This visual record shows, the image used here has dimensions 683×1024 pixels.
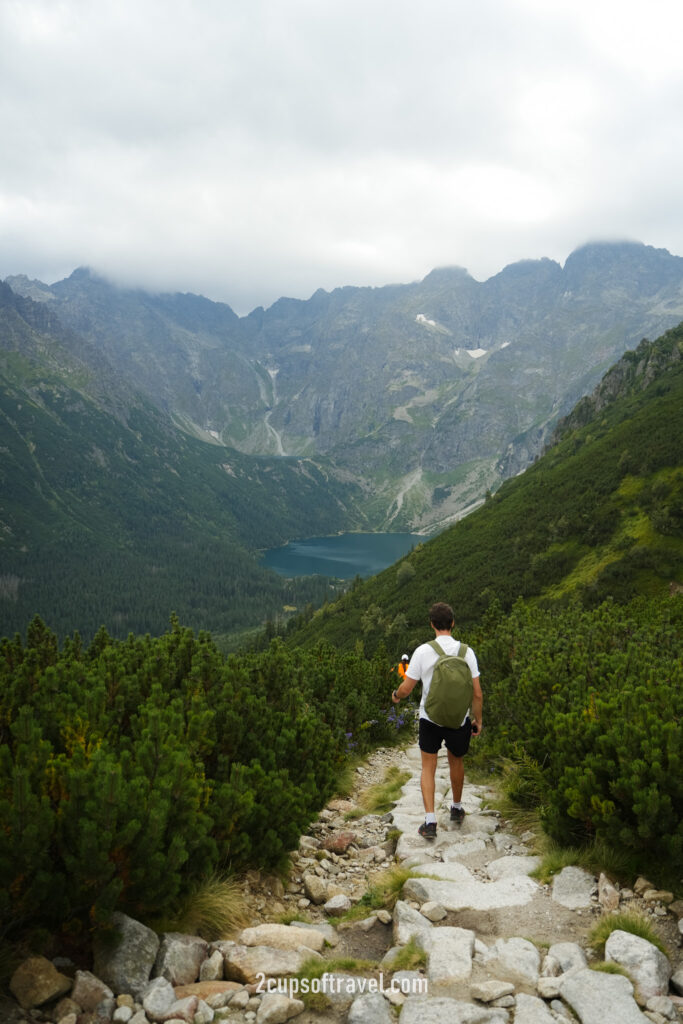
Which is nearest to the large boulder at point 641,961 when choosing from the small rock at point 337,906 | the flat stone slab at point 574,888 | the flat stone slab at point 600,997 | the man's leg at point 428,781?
the flat stone slab at point 600,997

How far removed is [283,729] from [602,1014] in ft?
17.5

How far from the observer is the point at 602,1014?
15.2 feet

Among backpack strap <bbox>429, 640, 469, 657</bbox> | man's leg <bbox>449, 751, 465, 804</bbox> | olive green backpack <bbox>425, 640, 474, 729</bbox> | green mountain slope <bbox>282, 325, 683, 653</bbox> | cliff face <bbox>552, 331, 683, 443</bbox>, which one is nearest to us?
olive green backpack <bbox>425, 640, 474, 729</bbox>

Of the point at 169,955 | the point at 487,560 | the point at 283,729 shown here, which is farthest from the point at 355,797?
the point at 487,560

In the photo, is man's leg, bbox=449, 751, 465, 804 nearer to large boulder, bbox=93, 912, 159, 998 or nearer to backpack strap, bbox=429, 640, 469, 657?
backpack strap, bbox=429, 640, 469, 657

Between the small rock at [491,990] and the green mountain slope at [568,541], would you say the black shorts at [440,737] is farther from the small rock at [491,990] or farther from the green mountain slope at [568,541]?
the green mountain slope at [568,541]

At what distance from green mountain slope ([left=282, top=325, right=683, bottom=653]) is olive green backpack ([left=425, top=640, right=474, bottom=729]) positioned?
58683 millimetres

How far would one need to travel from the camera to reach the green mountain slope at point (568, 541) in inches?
2675

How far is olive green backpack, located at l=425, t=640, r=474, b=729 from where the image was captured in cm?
862

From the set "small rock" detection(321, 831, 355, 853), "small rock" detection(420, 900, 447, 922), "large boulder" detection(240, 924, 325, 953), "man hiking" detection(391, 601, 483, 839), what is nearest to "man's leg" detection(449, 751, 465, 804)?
"man hiking" detection(391, 601, 483, 839)

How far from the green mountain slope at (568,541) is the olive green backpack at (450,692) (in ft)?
193

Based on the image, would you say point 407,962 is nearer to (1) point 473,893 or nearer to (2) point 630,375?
(1) point 473,893

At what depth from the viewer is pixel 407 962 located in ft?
17.7

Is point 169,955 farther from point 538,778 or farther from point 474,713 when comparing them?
point 538,778
